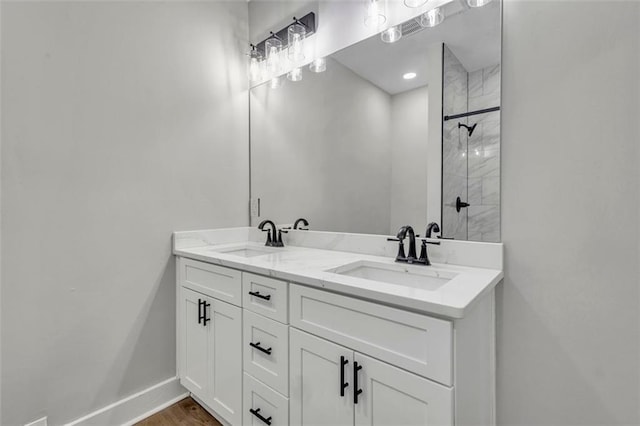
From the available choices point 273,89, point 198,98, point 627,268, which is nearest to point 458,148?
point 627,268

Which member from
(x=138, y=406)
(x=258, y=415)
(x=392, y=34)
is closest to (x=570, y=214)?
(x=392, y=34)

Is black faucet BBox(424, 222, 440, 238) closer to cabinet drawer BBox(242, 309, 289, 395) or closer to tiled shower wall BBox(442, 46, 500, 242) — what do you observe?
tiled shower wall BBox(442, 46, 500, 242)

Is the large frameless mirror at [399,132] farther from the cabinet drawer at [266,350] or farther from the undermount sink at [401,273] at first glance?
the cabinet drawer at [266,350]

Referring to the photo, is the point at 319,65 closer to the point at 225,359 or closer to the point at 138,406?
the point at 225,359

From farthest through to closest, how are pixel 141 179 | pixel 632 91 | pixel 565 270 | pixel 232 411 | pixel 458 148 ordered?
pixel 141 179
pixel 232 411
pixel 458 148
pixel 565 270
pixel 632 91

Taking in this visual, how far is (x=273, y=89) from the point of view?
2043mm

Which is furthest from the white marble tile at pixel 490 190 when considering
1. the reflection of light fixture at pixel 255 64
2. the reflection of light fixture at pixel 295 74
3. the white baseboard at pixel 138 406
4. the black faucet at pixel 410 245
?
the white baseboard at pixel 138 406

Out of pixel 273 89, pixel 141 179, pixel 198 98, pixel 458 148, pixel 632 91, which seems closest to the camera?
pixel 632 91

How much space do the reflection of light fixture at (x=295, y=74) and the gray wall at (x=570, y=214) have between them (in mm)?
1132

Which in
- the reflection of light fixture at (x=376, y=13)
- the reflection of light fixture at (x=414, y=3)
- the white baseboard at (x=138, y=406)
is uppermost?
the reflection of light fixture at (x=376, y=13)

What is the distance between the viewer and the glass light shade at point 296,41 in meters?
1.83

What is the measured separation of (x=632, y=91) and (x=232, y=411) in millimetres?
1946

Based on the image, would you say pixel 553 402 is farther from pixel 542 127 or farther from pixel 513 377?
pixel 542 127

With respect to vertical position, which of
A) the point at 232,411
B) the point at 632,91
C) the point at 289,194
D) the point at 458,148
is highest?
the point at 632,91
